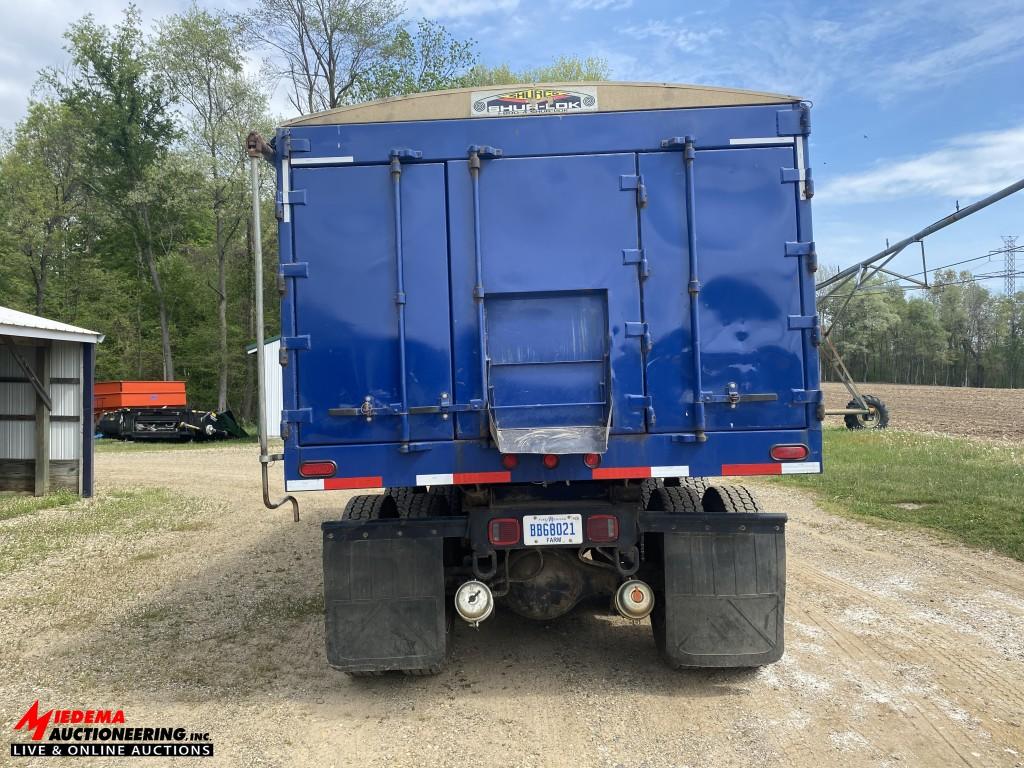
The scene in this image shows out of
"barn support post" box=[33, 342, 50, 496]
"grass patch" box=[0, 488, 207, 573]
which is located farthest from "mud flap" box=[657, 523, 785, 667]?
"barn support post" box=[33, 342, 50, 496]

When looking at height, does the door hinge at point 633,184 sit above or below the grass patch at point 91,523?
above

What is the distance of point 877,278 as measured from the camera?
2531cm

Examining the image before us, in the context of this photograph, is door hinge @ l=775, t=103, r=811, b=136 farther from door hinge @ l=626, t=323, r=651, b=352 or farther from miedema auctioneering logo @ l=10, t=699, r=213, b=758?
miedema auctioneering logo @ l=10, t=699, r=213, b=758

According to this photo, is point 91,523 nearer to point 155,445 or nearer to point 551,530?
point 551,530

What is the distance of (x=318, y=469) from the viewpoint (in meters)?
3.95

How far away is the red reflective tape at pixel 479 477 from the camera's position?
396cm

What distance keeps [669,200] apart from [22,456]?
42.4ft

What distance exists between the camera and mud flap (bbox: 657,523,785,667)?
13.6ft

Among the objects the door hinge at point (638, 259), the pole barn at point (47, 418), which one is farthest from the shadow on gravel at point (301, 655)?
the pole barn at point (47, 418)

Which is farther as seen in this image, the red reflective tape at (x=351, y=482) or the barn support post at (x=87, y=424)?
the barn support post at (x=87, y=424)

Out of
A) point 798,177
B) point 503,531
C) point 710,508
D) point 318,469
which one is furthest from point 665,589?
point 798,177

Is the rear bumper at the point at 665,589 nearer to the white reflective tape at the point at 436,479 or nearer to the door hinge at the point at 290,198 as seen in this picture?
the white reflective tape at the point at 436,479

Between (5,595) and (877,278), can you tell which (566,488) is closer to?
(5,595)

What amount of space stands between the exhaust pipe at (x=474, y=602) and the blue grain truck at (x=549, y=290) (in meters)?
0.22
